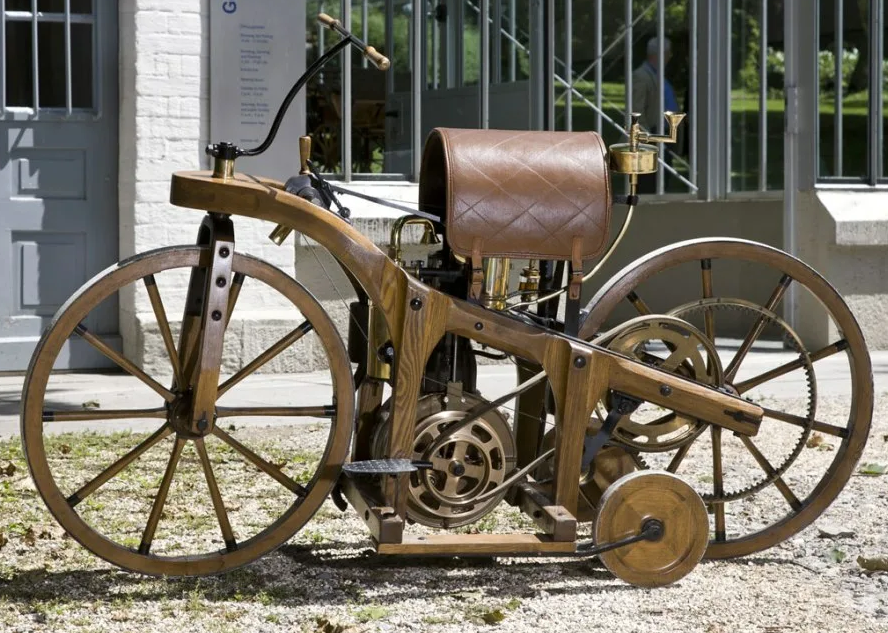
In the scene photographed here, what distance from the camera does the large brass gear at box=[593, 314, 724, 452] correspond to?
409 cm

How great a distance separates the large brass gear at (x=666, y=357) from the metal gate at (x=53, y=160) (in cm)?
488

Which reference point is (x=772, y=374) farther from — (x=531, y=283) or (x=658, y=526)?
(x=531, y=283)

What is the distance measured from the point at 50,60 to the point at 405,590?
5300 millimetres

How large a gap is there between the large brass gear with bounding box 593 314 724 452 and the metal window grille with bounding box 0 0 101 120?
503 cm

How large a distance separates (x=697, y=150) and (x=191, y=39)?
14.7 ft

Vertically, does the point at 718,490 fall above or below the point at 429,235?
below

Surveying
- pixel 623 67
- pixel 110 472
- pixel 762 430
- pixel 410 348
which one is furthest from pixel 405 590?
pixel 623 67

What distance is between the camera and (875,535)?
4676mm

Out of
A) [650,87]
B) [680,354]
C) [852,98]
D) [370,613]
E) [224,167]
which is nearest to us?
[370,613]

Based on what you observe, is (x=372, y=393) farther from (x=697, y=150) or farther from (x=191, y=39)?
(x=697, y=150)

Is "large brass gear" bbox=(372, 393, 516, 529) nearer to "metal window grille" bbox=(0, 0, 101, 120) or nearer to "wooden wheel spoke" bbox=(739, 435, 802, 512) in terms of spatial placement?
"wooden wheel spoke" bbox=(739, 435, 802, 512)

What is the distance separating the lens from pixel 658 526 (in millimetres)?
3918

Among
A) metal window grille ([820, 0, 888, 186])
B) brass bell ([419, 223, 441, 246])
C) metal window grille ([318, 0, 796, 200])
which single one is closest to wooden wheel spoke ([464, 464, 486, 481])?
brass bell ([419, 223, 441, 246])

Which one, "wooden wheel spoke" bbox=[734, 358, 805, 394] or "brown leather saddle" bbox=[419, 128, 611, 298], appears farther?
"wooden wheel spoke" bbox=[734, 358, 805, 394]
